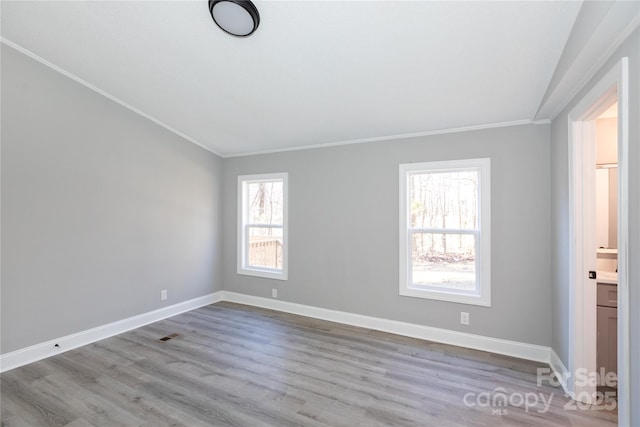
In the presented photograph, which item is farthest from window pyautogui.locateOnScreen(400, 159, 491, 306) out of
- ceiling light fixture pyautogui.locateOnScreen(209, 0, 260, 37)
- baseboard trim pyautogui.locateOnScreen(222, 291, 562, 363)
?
ceiling light fixture pyautogui.locateOnScreen(209, 0, 260, 37)

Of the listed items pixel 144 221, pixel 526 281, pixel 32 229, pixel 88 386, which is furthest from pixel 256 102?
pixel 526 281

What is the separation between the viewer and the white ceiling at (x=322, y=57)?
1.83 m

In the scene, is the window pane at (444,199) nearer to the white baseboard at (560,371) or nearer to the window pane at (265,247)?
the white baseboard at (560,371)

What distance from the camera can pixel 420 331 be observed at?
128 inches

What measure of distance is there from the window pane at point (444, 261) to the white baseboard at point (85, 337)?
3250 mm

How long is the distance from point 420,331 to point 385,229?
1217mm

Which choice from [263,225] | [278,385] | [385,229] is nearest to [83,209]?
[263,225]

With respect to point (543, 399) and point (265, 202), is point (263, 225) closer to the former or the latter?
point (265, 202)

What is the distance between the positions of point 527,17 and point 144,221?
13.8 feet

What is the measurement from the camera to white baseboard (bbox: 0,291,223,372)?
8.58 ft

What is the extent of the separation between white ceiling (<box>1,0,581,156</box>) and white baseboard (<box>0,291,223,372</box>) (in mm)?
2629

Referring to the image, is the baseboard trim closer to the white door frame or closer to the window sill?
the window sill

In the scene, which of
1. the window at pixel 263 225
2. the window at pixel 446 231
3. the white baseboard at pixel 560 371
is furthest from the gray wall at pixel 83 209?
the white baseboard at pixel 560 371

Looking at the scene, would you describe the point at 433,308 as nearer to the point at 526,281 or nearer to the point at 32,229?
the point at 526,281
